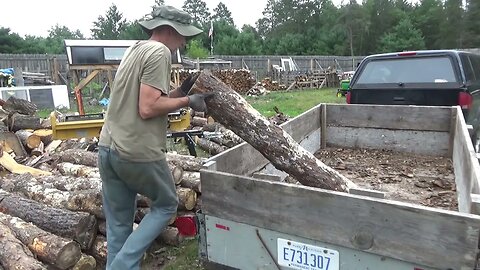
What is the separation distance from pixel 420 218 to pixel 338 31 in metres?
56.5

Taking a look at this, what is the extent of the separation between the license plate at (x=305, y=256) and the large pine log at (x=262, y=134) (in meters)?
0.77

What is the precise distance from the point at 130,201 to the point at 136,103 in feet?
2.68

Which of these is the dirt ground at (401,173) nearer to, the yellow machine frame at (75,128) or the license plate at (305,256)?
the license plate at (305,256)

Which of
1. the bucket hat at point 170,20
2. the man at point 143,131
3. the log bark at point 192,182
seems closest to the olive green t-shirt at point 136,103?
the man at point 143,131

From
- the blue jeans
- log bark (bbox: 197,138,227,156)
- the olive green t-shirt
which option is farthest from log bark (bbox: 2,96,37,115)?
the olive green t-shirt

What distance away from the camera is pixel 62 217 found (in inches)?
152

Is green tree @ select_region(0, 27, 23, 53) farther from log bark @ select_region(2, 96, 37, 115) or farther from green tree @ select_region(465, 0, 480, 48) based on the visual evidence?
green tree @ select_region(465, 0, 480, 48)

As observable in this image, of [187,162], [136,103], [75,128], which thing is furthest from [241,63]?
[136,103]

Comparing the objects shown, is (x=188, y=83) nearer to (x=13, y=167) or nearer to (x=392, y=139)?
(x=392, y=139)

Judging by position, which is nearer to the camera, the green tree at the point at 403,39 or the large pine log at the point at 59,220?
the large pine log at the point at 59,220

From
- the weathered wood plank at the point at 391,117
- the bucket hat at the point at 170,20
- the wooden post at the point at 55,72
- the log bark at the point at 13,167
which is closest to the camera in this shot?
the bucket hat at the point at 170,20

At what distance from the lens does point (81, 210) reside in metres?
4.13

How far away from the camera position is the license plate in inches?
81.8

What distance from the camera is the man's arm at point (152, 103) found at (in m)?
2.53
